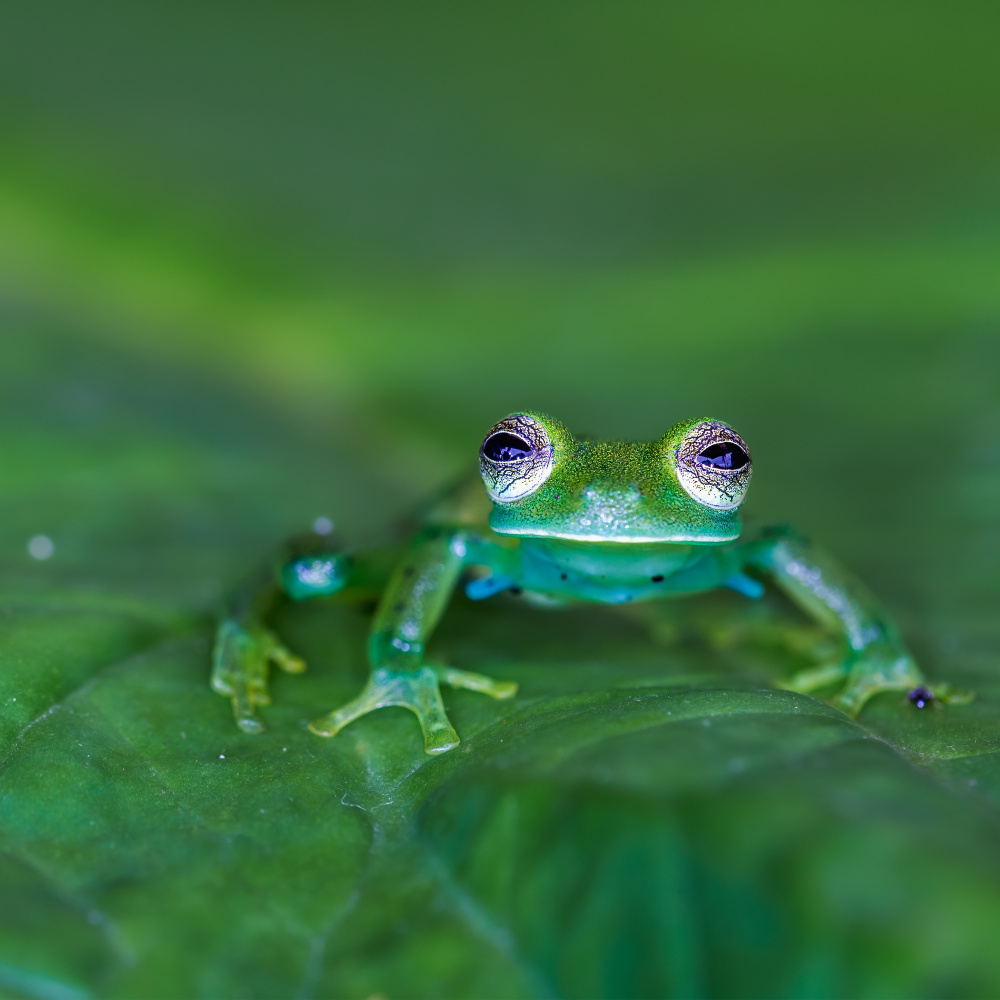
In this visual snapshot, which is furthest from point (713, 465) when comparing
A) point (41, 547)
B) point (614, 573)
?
point (41, 547)

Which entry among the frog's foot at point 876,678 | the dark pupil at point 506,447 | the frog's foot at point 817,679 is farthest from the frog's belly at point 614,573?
the frog's foot at point 876,678

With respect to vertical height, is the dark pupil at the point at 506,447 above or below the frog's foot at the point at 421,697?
above

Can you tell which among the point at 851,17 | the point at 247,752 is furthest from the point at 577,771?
the point at 851,17

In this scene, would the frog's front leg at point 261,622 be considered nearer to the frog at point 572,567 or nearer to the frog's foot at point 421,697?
the frog at point 572,567

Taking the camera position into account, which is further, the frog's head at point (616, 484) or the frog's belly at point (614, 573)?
the frog's belly at point (614, 573)

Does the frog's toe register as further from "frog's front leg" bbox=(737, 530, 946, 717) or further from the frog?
"frog's front leg" bbox=(737, 530, 946, 717)

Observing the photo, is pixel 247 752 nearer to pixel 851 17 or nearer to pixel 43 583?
pixel 43 583
